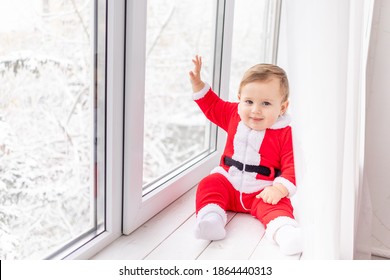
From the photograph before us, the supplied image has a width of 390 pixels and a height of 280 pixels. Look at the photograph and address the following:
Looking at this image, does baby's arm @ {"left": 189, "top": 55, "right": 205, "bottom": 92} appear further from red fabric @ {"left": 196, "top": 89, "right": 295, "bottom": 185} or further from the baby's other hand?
the baby's other hand

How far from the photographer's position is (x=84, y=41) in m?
1.18

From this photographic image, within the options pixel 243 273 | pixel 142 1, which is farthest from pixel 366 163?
pixel 142 1

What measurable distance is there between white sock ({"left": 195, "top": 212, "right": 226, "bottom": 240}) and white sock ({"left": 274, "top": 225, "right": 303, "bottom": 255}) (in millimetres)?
161

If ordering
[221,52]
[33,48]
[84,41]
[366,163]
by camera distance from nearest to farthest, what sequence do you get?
1. [33,48]
2. [84,41]
3. [366,163]
4. [221,52]

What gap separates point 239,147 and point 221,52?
0.48m

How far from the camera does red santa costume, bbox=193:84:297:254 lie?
1460 millimetres

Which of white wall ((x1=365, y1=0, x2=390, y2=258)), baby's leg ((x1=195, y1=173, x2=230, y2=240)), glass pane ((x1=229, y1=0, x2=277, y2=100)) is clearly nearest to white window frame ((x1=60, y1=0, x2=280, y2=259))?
baby's leg ((x1=195, y1=173, x2=230, y2=240))

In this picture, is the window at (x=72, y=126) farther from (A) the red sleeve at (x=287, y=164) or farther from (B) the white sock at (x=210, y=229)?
(A) the red sleeve at (x=287, y=164)

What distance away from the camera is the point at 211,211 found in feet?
4.59

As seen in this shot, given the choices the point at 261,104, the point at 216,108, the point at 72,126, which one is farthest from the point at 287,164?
the point at 72,126

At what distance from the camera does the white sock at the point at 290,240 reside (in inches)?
50.0

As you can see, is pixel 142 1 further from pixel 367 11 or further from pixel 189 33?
pixel 189 33

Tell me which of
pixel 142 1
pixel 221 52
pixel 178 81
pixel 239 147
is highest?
pixel 142 1

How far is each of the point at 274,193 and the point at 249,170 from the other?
0.43ft
